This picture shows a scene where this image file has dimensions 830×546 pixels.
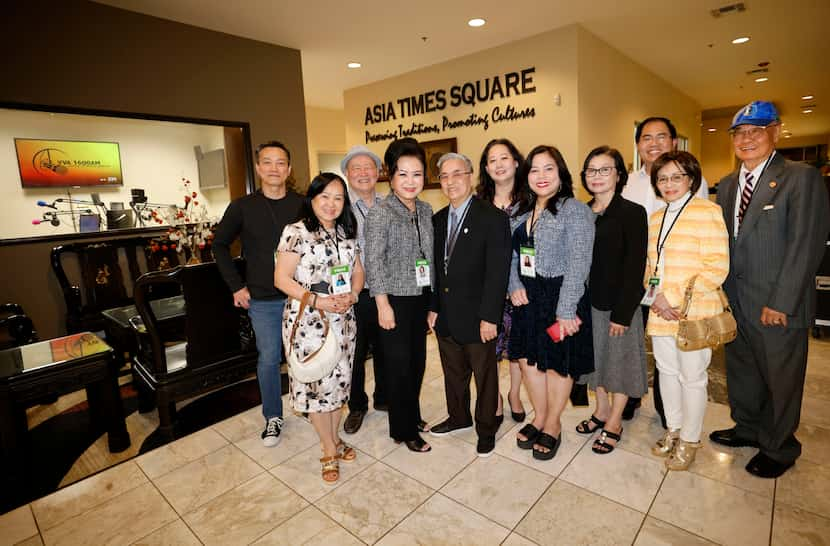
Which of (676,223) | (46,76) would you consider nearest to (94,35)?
(46,76)

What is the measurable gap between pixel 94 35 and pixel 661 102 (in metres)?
8.22

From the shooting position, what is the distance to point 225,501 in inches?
81.0

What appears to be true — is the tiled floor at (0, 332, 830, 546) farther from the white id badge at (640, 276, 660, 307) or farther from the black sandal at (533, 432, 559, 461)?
the white id badge at (640, 276, 660, 307)

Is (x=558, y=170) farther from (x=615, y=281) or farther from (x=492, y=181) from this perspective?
(x=615, y=281)

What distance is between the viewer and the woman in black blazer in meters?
1.97

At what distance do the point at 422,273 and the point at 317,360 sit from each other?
656 mm

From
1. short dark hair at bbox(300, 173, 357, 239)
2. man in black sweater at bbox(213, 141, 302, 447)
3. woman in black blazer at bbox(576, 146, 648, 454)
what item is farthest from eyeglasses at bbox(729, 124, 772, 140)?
man in black sweater at bbox(213, 141, 302, 447)

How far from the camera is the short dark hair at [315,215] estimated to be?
6.78 feet

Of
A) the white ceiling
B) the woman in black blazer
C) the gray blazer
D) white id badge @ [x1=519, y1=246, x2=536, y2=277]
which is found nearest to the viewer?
the gray blazer

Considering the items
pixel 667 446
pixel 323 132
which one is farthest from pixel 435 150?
pixel 667 446

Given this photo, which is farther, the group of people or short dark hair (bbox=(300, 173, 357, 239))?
short dark hair (bbox=(300, 173, 357, 239))

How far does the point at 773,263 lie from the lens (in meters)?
1.96

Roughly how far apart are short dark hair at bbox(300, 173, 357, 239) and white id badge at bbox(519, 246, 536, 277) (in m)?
0.85

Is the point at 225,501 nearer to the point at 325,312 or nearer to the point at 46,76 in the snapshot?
the point at 325,312
